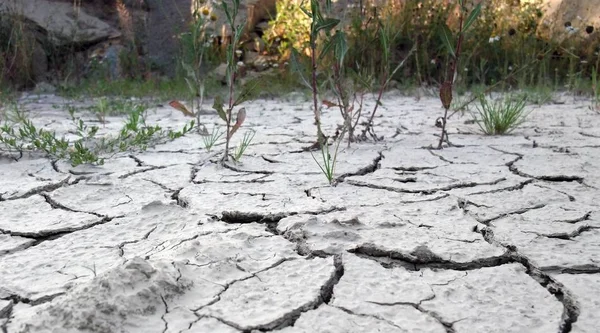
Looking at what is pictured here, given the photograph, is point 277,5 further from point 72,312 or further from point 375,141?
point 72,312

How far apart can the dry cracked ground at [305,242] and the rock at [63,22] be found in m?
4.61

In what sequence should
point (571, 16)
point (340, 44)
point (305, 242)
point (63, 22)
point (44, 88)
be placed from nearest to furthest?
point (305, 242), point (340, 44), point (44, 88), point (571, 16), point (63, 22)

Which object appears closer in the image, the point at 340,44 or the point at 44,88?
the point at 340,44

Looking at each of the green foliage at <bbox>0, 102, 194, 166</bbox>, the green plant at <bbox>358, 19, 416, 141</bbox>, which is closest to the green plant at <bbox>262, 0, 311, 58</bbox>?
the green plant at <bbox>358, 19, 416, 141</bbox>

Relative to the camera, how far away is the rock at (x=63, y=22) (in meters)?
6.69

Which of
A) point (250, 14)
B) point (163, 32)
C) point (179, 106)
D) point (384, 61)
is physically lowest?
point (179, 106)

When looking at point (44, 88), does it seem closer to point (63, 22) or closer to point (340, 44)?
point (63, 22)

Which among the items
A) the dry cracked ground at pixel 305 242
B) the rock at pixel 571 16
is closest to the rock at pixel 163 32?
the rock at pixel 571 16

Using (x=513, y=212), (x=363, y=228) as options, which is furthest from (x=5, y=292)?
(x=513, y=212)

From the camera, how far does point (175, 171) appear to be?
2.44m

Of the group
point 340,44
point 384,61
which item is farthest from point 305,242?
point 384,61

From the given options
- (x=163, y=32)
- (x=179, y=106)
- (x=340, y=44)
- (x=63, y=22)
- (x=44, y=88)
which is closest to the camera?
(x=340, y=44)

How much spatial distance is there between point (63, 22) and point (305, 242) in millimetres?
6267

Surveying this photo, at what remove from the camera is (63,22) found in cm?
689
